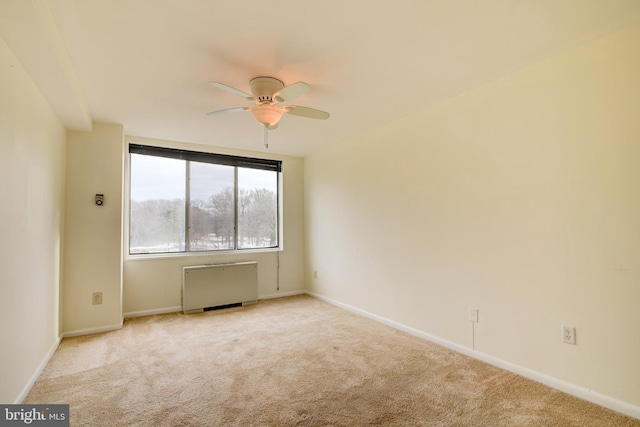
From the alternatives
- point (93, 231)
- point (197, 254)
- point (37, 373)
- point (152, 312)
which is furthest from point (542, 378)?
point (93, 231)

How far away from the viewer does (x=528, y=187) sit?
236cm

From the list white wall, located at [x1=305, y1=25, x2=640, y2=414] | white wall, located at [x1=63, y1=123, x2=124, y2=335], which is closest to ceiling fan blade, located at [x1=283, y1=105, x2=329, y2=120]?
white wall, located at [x1=305, y1=25, x2=640, y2=414]

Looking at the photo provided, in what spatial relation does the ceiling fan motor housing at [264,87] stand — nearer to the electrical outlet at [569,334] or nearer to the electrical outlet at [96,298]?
the electrical outlet at [569,334]

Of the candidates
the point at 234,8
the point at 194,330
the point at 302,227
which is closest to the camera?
the point at 234,8

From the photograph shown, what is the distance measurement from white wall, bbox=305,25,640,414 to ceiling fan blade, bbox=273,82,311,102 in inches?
61.4

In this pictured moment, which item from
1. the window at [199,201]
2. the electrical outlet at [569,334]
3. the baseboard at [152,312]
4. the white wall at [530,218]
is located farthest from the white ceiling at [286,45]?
the baseboard at [152,312]

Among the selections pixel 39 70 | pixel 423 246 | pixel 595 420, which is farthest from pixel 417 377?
pixel 39 70

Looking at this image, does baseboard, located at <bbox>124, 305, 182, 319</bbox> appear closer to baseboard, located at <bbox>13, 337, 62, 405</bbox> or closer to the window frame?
the window frame

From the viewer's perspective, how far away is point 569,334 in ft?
7.00

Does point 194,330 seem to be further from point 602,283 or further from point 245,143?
point 602,283

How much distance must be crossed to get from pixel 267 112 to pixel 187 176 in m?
2.41

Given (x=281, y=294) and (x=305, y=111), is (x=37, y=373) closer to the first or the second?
(x=305, y=111)

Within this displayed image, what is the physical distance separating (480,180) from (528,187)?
39 centimetres

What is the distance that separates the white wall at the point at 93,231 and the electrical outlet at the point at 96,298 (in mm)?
33
